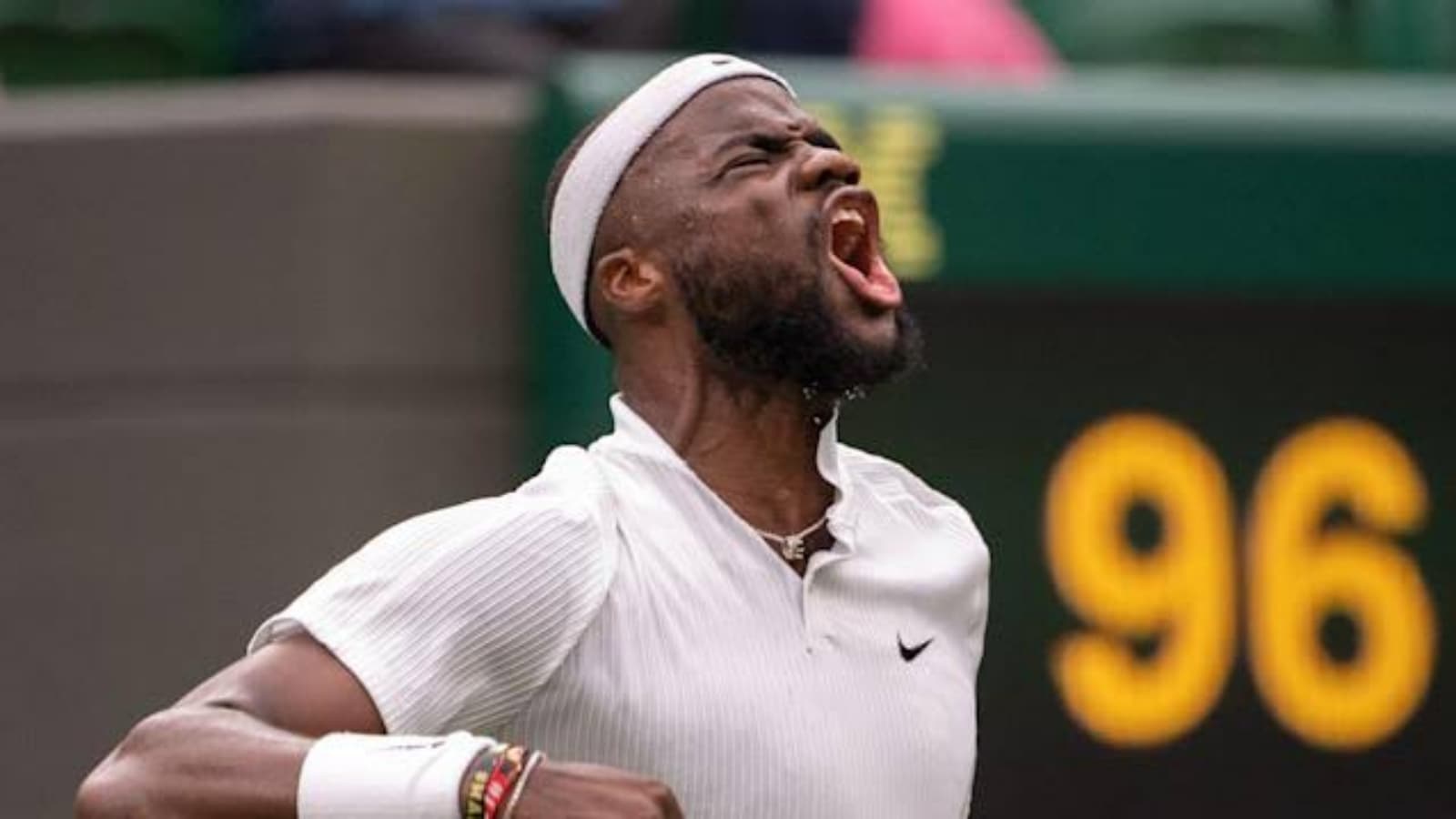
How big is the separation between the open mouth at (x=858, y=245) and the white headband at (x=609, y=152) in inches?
6.5

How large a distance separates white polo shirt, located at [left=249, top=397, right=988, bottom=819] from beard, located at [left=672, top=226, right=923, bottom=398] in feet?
0.34

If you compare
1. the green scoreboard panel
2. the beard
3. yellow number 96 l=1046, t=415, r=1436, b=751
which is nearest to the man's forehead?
the beard

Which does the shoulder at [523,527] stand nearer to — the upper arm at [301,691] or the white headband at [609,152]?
the upper arm at [301,691]

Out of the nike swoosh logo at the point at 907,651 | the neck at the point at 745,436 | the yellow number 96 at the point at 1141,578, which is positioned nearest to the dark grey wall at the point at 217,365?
the yellow number 96 at the point at 1141,578

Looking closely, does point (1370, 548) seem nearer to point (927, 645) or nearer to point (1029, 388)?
point (1029, 388)

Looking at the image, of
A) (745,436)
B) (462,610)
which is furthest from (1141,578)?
(462,610)

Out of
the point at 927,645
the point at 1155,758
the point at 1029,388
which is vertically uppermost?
the point at 927,645

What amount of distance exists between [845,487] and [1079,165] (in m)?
2.02

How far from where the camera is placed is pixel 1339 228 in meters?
5.92

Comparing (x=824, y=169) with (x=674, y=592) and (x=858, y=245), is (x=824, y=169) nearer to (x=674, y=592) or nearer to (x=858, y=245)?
(x=858, y=245)

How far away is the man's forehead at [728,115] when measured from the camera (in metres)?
3.81

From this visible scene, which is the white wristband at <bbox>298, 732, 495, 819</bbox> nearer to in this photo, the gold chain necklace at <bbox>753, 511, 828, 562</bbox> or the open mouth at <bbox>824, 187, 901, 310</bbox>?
the gold chain necklace at <bbox>753, 511, 828, 562</bbox>

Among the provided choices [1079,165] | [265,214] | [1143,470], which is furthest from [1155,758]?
[265,214]

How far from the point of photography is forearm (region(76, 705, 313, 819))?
133 inches
